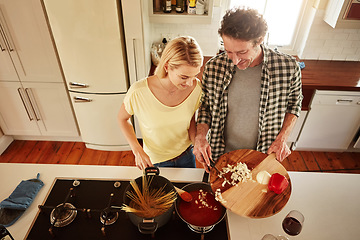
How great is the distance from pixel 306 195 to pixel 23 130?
9.61 ft

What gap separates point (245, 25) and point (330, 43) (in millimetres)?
2176

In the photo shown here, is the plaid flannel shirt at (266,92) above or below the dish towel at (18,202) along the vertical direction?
above

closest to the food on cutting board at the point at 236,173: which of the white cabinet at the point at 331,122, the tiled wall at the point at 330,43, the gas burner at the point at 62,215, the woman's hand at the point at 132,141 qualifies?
the woman's hand at the point at 132,141

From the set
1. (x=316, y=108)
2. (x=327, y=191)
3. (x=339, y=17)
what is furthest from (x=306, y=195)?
(x=339, y=17)

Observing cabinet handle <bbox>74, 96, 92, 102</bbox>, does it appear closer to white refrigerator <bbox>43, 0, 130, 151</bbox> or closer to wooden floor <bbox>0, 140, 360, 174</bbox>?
white refrigerator <bbox>43, 0, 130, 151</bbox>

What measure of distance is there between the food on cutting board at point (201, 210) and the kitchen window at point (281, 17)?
2.12 m

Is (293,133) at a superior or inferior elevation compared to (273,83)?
inferior

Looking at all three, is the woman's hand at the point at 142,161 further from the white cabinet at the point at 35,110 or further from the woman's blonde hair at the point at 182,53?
the white cabinet at the point at 35,110

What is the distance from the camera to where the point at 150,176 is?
1.13m

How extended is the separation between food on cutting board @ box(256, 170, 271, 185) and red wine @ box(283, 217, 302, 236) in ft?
0.57

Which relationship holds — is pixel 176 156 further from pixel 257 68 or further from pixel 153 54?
pixel 153 54

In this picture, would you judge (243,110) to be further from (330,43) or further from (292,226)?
(330,43)

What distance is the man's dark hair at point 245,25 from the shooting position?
1141 millimetres

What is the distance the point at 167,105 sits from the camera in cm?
139
